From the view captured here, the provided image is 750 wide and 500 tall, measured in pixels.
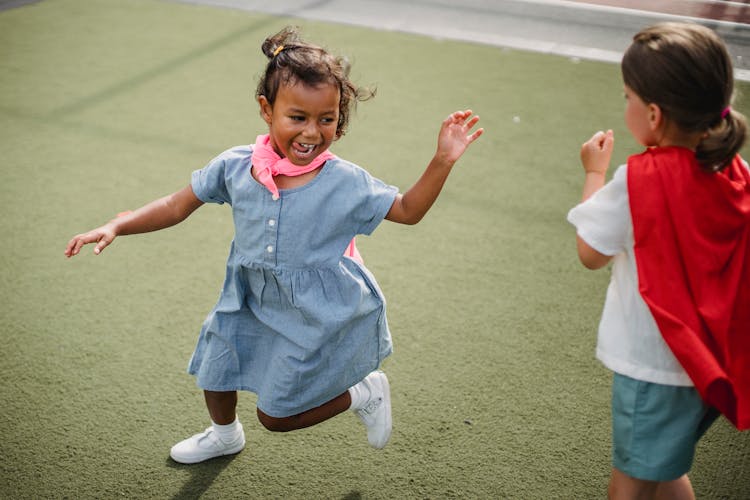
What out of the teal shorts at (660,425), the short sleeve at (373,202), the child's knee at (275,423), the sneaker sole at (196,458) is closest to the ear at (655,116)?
the teal shorts at (660,425)

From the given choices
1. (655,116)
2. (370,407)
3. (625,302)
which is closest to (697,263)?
(625,302)

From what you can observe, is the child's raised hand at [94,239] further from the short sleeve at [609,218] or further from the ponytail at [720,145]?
the ponytail at [720,145]

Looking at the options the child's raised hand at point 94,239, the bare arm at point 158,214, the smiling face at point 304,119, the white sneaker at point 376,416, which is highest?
the smiling face at point 304,119

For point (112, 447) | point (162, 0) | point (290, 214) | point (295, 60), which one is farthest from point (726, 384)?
point (162, 0)

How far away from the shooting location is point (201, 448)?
202 cm

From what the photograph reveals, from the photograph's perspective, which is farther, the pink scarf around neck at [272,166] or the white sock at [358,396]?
the white sock at [358,396]

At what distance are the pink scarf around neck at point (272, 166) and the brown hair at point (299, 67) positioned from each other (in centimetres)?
12

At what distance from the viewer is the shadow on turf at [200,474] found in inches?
77.0

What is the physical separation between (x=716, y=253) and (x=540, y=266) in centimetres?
159

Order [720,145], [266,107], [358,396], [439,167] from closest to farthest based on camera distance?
[720,145] → [439,167] → [266,107] → [358,396]

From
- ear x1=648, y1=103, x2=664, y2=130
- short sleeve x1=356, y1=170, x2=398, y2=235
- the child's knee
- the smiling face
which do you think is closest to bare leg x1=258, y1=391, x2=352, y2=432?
the child's knee

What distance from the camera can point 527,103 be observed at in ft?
14.6

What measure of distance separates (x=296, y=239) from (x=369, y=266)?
3.97 ft

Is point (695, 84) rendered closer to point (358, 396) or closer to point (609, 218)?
point (609, 218)
